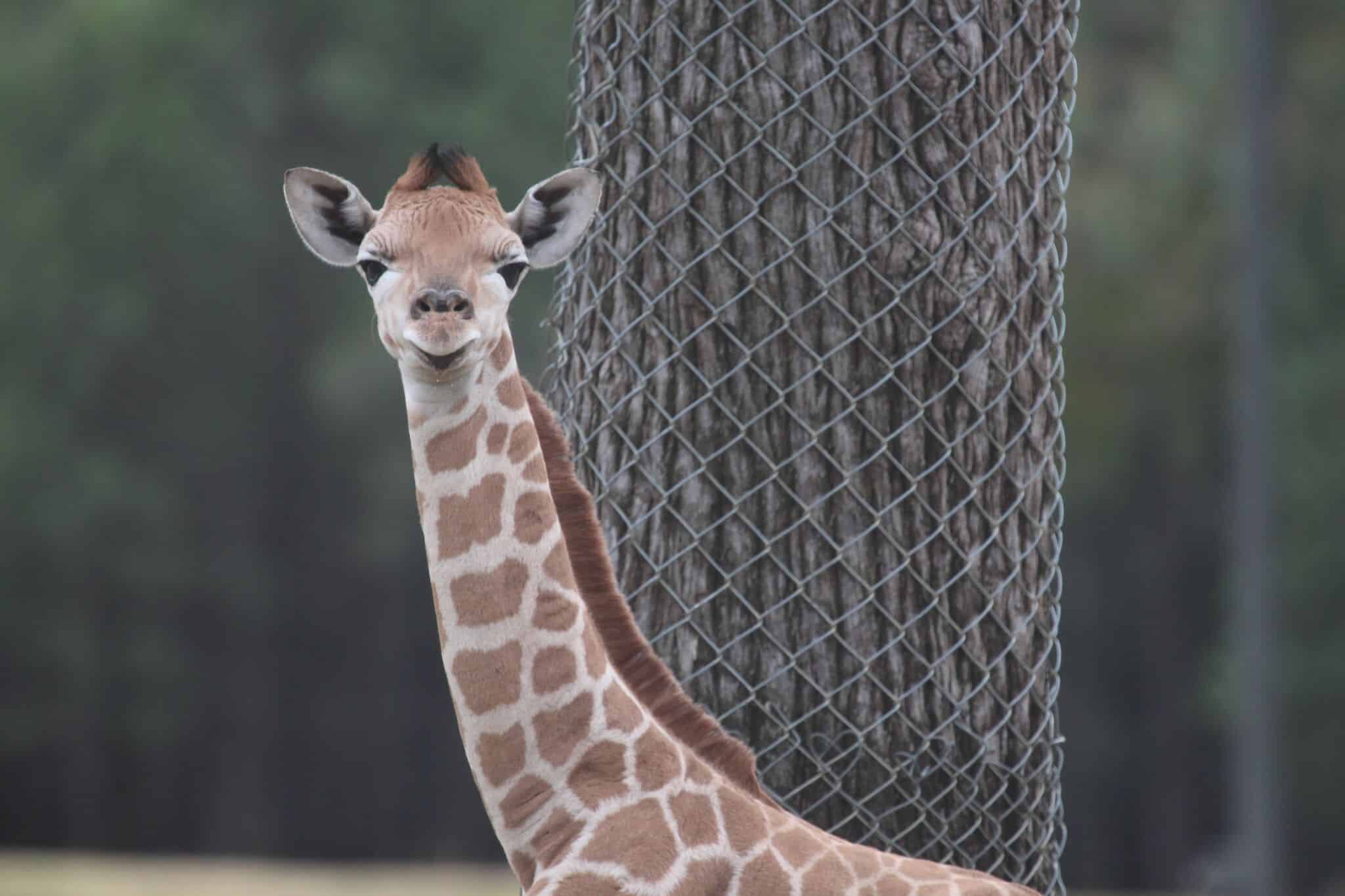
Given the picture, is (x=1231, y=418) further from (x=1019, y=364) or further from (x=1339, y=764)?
(x=1019, y=364)

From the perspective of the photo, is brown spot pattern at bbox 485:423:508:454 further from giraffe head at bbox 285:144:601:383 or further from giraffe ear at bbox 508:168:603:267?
giraffe ear at bbox 508:168:603:267

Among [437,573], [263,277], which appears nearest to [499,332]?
[437,573]

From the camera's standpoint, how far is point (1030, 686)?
4016 mm

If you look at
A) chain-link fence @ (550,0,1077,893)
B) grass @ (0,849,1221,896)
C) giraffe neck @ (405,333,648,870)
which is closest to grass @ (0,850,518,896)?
grass @ (0,849,1221,896)

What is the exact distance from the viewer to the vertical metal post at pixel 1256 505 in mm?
8438

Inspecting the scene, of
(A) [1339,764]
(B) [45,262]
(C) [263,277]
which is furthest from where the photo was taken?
(C) [263,277]

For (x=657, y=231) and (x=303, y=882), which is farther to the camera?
(x=303, y=882)

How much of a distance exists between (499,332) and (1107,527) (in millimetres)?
18971

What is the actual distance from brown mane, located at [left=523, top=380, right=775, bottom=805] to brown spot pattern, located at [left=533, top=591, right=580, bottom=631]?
123mm

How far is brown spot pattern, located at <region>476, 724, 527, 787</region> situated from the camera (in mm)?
3227

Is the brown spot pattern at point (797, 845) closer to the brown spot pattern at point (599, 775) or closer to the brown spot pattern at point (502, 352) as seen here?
the brown spot pattern at point (599, 775)

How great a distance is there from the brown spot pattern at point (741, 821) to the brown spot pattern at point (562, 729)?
316mm

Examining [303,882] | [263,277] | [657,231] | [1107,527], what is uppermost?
[263,277]

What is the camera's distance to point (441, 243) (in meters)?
3.14
